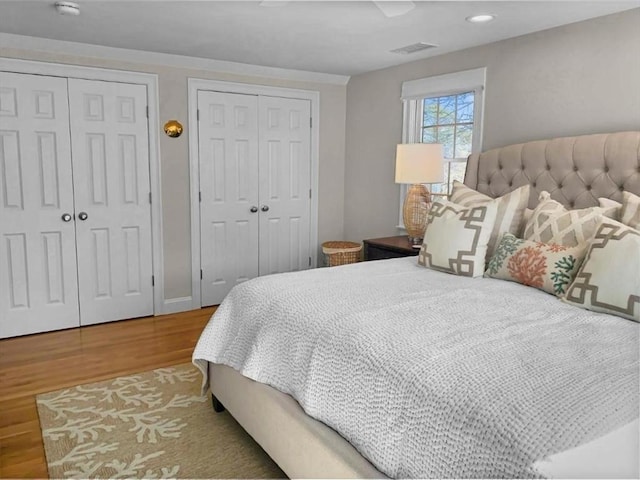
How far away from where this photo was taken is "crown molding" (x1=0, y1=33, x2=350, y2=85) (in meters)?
3.61

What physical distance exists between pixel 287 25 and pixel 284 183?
6.25 feet

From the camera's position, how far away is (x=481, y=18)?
300 centimetres

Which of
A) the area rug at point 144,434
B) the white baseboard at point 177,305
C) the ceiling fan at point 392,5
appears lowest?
Answer: the area rug at point 144,434

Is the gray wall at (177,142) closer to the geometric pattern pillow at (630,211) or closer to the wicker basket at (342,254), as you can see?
the wicker basket at (342,254)

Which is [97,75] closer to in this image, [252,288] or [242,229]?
[242,229]

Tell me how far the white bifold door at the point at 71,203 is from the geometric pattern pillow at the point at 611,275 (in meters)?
3.37

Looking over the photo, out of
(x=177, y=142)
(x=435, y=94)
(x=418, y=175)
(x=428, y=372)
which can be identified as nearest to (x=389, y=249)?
(x=418, y=175)

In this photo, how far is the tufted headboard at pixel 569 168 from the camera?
273cm

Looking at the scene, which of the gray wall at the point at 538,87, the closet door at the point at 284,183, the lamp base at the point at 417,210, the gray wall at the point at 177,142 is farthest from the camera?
the closet door at the point at 284,183

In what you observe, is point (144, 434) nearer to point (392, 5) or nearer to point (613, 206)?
point (392, 5)

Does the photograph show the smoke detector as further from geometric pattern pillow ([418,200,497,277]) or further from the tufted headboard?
the tufted headboard

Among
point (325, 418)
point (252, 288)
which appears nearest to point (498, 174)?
point (252, 288)

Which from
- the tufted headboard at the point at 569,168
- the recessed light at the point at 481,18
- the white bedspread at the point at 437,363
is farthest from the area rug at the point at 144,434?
the recessed light at the point at 481,18

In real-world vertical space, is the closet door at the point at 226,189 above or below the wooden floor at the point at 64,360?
above
